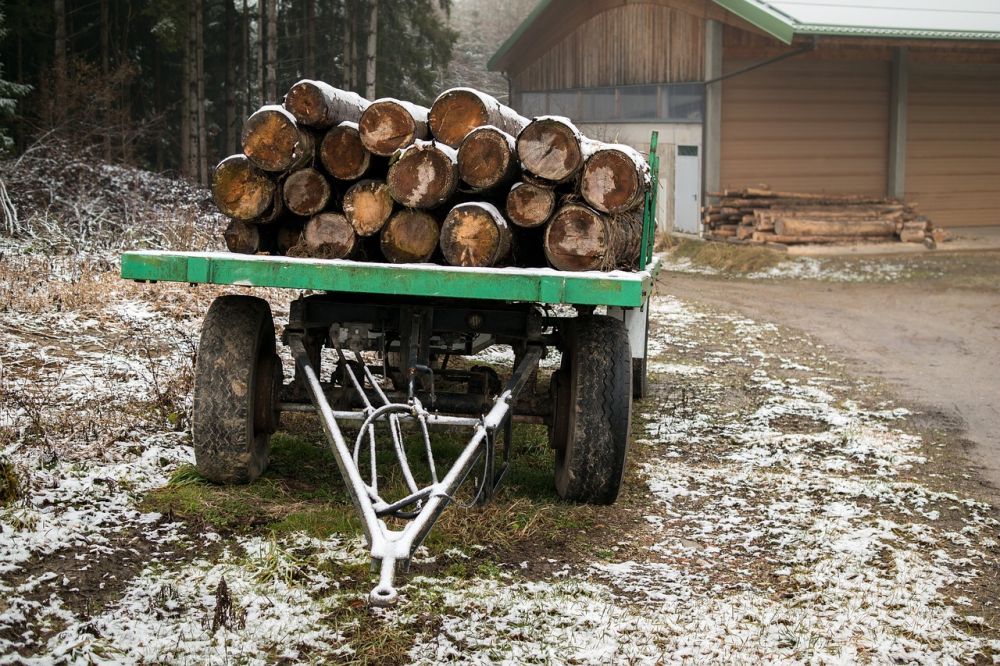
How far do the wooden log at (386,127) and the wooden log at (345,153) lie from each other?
0.24 feet

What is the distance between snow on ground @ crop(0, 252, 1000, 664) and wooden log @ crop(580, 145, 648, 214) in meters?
1.58

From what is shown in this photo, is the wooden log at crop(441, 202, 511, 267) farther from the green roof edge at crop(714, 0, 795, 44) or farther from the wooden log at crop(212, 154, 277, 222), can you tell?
the green roof edge at crop(714, 0, 795, 44)

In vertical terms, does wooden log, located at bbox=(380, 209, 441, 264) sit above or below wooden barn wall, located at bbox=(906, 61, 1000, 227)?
below

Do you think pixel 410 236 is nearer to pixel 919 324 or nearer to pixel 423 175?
pixel 423 175

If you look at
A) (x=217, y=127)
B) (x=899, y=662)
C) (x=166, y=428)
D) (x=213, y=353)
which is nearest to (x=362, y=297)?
(x=213, y=353)

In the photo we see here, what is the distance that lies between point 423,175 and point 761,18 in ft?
43.8

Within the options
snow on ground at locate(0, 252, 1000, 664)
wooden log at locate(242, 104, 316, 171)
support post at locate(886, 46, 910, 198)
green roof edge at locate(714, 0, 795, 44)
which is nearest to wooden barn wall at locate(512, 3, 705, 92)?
green roof edge at locate(714, 0, 795, 44)

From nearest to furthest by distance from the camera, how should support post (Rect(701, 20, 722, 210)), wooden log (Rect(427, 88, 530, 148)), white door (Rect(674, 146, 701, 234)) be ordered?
wooden log (Rect(427, 88, 530, 148))
support post (Rect(701, 20, 722, 210))
white door (Rect(674, 146, 701, 234))

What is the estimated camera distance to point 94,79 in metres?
19.5

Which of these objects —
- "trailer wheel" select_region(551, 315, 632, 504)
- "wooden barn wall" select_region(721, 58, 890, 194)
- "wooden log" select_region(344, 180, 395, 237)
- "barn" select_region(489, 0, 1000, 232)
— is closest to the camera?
"trailer wheel" select_region(551, 315, 632, 504)

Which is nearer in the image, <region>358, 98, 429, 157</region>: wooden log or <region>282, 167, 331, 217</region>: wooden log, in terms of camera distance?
<region>358, 98, 429, 157</region>: wooden log

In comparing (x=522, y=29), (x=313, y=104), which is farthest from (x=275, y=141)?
(x=522, y=29)

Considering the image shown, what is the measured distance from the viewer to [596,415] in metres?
5.34

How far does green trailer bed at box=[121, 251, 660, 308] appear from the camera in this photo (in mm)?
4855
